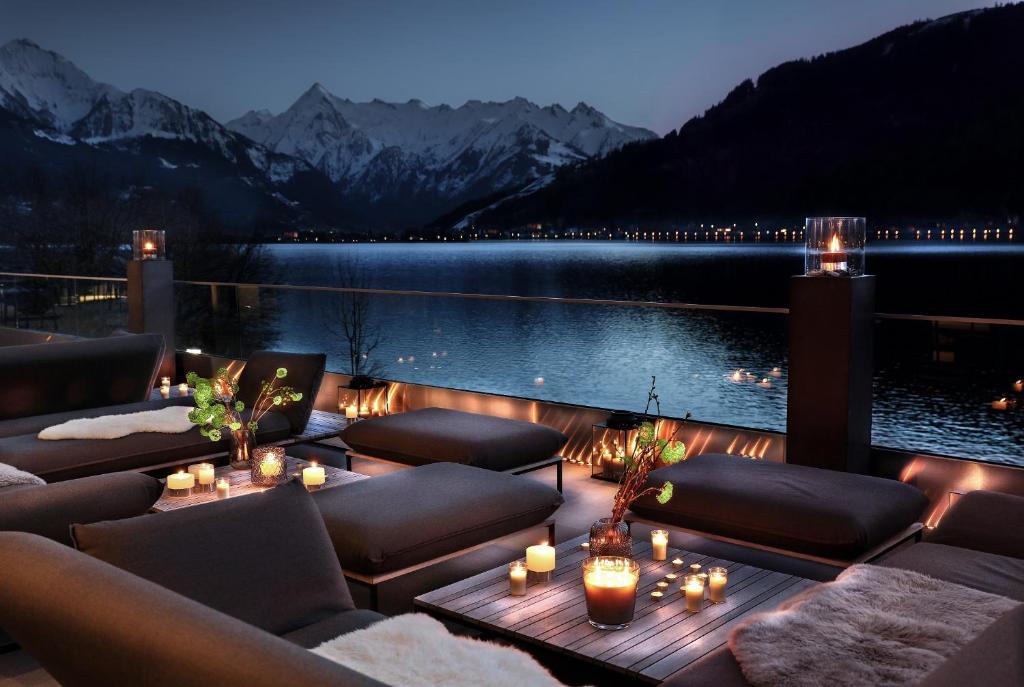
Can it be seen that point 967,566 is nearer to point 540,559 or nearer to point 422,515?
point 540,559

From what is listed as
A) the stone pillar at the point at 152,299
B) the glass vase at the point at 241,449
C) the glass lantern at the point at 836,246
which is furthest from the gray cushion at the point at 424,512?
the stone pillar at the point at 152,299

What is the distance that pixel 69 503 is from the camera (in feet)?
7.85

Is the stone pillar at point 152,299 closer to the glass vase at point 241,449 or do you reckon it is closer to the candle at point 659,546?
the glass vase at point 241,449

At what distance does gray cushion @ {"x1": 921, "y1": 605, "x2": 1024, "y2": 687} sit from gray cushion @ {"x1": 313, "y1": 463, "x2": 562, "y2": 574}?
179cm

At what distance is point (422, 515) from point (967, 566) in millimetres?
1503

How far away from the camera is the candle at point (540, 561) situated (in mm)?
2447

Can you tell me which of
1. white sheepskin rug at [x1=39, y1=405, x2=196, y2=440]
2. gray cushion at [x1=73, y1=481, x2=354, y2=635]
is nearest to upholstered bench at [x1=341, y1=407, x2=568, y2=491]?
white sheepskin rug at [x1=39, y1=405, x2=196, y2=440]

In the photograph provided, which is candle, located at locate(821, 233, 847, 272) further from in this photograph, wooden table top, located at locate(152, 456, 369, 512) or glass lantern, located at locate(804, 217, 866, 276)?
wooden table top, located at locate(152, 456, 369, 512)

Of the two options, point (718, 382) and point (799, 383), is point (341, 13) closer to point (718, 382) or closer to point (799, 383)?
point (718, 382)

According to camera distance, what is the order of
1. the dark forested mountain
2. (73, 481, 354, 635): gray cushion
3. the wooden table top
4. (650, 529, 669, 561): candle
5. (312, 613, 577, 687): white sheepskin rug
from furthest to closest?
the dark forested mountain, the wooden table top, (650, 529, 669, 561): candle, (73, 481, 354, 635): gray cushion, (312, 613, 577, 687): white sheepskin rug

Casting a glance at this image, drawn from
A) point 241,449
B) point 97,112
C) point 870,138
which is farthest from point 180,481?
point 97,112

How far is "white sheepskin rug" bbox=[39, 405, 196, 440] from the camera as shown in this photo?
3.93m

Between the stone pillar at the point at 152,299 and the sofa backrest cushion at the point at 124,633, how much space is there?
18.3 ft

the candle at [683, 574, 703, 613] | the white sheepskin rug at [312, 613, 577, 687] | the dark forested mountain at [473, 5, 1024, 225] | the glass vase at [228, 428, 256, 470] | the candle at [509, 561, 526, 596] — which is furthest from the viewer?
the dark forested mountain at [473, 5, 1024, 225]
